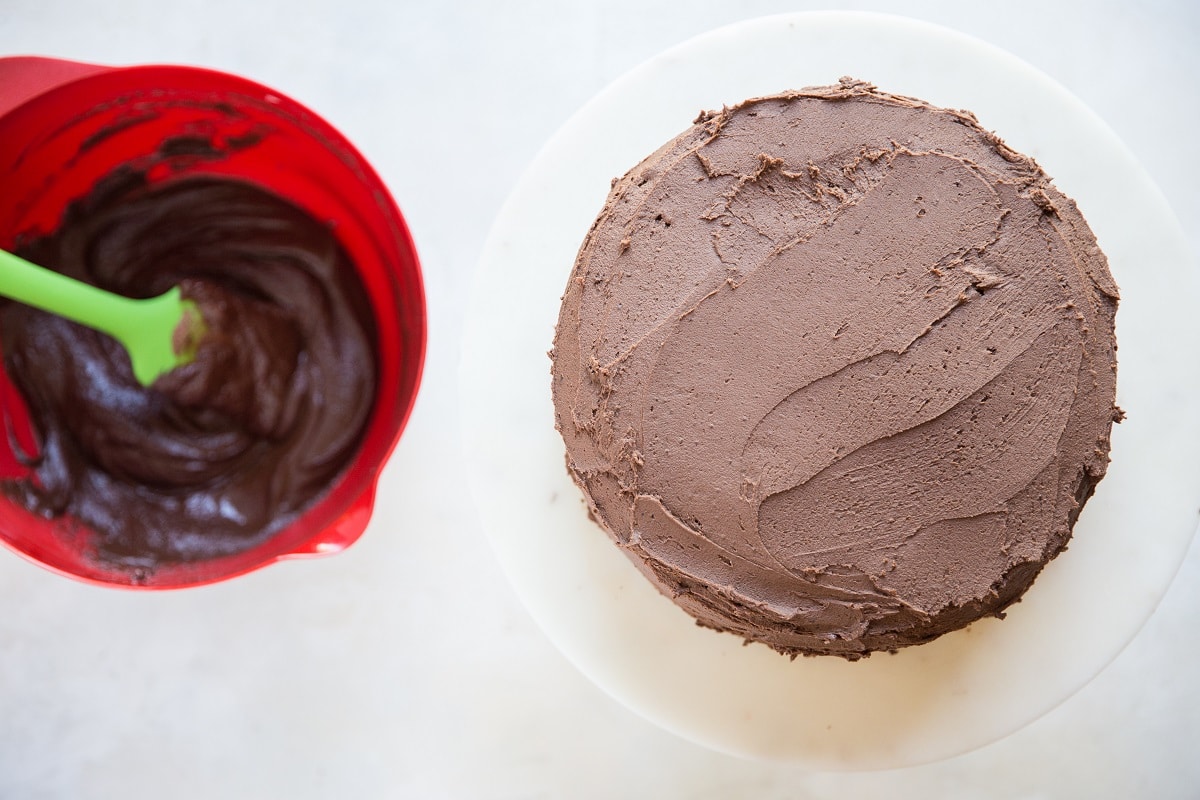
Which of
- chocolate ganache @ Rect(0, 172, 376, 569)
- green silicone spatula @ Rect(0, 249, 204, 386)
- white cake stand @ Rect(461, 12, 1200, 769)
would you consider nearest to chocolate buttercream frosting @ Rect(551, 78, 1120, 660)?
white cake stand @ Rect(461, 12, 1200, 769)

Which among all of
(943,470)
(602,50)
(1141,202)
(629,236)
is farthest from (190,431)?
(1141,202)

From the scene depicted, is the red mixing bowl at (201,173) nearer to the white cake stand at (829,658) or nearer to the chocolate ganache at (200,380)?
the chocolate ganache at (200,380)

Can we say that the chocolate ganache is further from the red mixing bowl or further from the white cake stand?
the white cake stand

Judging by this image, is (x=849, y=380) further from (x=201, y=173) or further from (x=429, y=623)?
(x=201, y=173)

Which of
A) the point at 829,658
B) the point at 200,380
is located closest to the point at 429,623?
the point at 200,380

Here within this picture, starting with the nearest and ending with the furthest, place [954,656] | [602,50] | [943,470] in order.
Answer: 1. [943,470]
2. [954,656]
3. [602,50]

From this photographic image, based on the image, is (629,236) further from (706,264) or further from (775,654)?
(775,654)

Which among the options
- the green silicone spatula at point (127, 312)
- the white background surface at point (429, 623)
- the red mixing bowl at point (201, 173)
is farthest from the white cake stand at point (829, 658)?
the green silicone spatula at point (127, 312)
